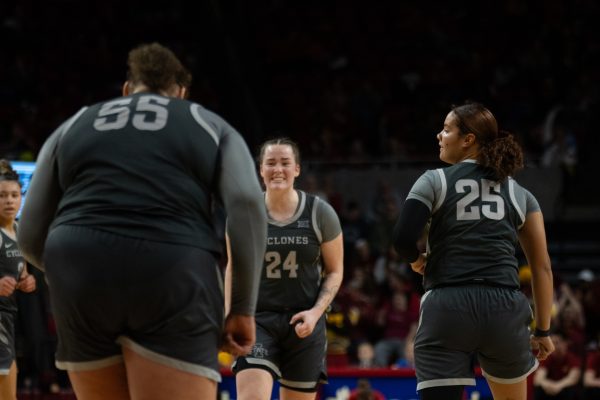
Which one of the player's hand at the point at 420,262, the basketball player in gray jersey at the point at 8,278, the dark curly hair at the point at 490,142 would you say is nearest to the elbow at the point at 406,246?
the player's hand at the point at 420,262

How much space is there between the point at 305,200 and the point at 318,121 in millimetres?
10650

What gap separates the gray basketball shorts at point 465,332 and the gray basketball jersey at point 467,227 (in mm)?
76

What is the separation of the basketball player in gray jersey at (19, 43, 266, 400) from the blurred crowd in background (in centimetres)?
912

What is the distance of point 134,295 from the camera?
3.21m

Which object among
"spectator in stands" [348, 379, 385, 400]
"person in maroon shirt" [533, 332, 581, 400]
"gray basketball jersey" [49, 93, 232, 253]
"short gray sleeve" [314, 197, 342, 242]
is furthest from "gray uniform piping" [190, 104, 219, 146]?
"person in maroon shirt" [533, 332, 581, 400]

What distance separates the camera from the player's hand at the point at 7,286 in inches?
271

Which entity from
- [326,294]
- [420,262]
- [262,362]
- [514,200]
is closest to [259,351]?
[262,362]

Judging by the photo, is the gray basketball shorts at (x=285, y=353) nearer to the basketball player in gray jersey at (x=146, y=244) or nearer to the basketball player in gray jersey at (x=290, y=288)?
the basketball player in gray jersey at (x=290, y=288)

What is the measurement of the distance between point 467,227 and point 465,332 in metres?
0.50

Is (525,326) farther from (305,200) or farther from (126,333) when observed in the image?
(126,333)

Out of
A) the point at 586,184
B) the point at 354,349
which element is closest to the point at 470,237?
the point at 354,349

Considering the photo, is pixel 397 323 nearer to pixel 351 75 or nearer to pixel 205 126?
pixel 351 75

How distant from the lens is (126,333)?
329 cm

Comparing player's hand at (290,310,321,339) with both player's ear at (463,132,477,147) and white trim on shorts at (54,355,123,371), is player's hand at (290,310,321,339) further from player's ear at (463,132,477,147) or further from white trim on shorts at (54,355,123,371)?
white trim on shorts at (54,355,123,371)
